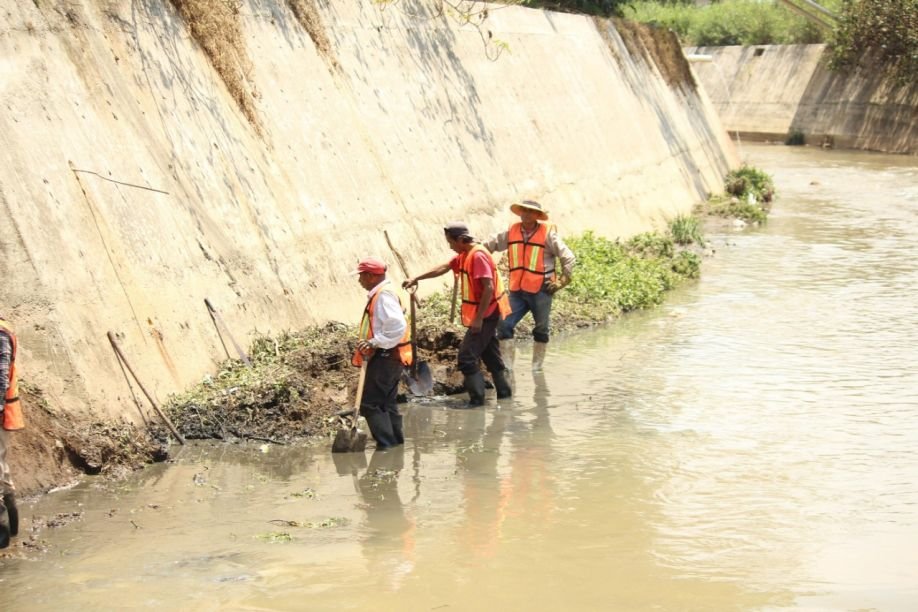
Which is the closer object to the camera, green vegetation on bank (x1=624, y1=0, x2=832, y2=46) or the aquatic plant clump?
the aquatic plant clump

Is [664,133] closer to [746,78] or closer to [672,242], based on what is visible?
[672,242]

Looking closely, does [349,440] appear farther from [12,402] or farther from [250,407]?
[12,402]

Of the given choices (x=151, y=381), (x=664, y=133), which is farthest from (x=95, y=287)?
(x=664, y=133)

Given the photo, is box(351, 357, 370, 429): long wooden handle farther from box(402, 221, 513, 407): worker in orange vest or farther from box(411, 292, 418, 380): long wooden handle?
box(402, 221, 513, 407): worker in orange vest

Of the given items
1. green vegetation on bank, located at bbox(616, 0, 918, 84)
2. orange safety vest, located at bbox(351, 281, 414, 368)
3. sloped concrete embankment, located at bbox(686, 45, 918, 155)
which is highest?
green vegetation on bank, located at bbox(616, 0, 918, 84)

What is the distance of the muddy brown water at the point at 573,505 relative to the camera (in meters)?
6.88

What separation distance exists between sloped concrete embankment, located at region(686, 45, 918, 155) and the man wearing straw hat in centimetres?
2837

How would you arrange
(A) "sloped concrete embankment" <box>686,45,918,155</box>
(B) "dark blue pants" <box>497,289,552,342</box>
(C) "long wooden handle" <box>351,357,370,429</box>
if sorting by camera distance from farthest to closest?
(A) "sloped concrete embankment" <box>686,45,918,155</box> < (B) "dark blue pants" <box>497,289,552,342</box> < (C) "long wooden handle" <box>351,357,370,429</box>

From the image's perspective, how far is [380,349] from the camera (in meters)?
9.64

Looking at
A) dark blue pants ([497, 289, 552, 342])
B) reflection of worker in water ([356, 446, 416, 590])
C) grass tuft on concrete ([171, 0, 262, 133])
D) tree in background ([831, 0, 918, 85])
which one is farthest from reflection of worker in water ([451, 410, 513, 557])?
tree in background ([831, 0, 918, 85])

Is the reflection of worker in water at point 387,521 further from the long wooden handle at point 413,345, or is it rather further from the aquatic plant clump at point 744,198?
the aquatic plant clump at point 744,198

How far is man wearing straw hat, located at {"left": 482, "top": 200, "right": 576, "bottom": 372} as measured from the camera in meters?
12.1

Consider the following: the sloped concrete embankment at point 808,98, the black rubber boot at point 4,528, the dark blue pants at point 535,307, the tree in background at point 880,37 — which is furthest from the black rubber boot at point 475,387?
the tree in background at point 880,37

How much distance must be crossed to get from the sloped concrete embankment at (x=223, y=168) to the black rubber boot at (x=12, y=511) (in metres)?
1.34
